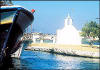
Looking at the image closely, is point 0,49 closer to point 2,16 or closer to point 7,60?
point 2,16

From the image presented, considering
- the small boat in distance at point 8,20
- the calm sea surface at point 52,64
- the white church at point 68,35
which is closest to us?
the small boat in distance at point 8,20

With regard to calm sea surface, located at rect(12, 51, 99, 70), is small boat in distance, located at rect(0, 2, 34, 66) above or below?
above

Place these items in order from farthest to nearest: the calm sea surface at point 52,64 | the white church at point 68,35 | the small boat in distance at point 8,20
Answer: the white church at point 68,35
the calm sea surface at point 52,64
the small boat in distance at point 8,20

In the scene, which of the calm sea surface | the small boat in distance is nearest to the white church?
the calm sea surface

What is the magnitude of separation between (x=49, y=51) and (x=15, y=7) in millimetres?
45840

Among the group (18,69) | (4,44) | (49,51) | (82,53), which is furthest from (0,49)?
(49,51)

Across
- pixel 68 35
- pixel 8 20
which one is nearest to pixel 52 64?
pixel 8 20

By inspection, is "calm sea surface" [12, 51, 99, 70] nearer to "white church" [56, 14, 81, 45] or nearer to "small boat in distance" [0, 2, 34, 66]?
"small boat in distance" [0, 2, 34, 66]

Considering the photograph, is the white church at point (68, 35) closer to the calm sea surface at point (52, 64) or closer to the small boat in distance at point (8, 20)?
the calm sea surface at point (52, 64)

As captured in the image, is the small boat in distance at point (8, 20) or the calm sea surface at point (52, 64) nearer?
the small boat in distance at point (8, 20)

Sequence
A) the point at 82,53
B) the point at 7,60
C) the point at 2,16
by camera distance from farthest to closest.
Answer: the point at 82,53 < the point at 7,60 < the point at 2,16

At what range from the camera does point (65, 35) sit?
92500 mm

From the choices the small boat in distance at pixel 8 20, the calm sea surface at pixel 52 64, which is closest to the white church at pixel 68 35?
→ the calm sea surface at pixel 52 64

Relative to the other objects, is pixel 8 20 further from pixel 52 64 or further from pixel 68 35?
pixel 68 35
